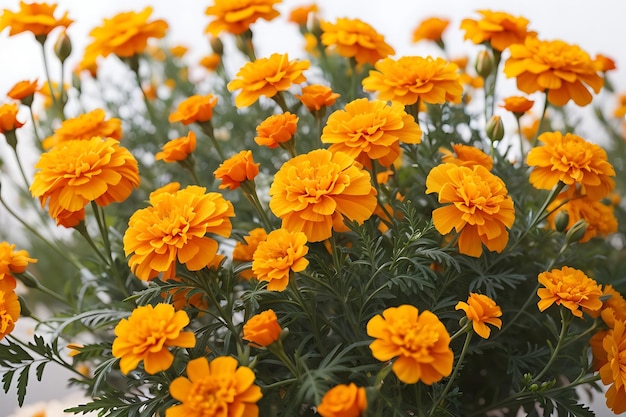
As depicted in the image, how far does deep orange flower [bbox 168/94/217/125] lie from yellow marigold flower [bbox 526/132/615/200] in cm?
26

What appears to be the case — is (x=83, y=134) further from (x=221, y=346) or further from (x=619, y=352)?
(x=619, y=352)

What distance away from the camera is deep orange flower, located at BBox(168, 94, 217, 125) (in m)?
0.58

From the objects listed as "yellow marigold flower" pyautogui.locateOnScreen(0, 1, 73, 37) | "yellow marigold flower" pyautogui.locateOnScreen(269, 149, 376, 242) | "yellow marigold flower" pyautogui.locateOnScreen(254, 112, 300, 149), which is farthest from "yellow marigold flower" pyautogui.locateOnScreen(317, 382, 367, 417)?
"yellow marigold flower" pyautogui.locateOnScreen(0, 1, 73, 37)

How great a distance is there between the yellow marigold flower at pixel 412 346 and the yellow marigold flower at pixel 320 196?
73mm

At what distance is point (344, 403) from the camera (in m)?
0.34

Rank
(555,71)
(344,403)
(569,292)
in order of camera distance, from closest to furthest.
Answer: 1. (344,403)
2. (569,292)
3. (555,71)

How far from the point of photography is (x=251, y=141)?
2.67 feet

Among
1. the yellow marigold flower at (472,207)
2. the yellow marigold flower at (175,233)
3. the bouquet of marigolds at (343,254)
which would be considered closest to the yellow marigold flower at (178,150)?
the bouquet of marigolds at (343,254)

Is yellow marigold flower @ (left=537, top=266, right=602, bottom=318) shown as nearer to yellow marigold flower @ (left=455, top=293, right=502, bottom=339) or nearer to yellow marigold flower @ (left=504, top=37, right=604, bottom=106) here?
yellow marigold flower @ (left=455, top=293, right=502, bottom=339)

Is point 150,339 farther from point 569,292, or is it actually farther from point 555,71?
point 555,71

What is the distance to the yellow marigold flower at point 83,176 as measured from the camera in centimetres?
47

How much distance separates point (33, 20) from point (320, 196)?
377mm

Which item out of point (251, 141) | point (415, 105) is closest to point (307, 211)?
point (415, 105)

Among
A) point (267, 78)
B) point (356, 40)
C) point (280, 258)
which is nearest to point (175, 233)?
point (280, 258)
